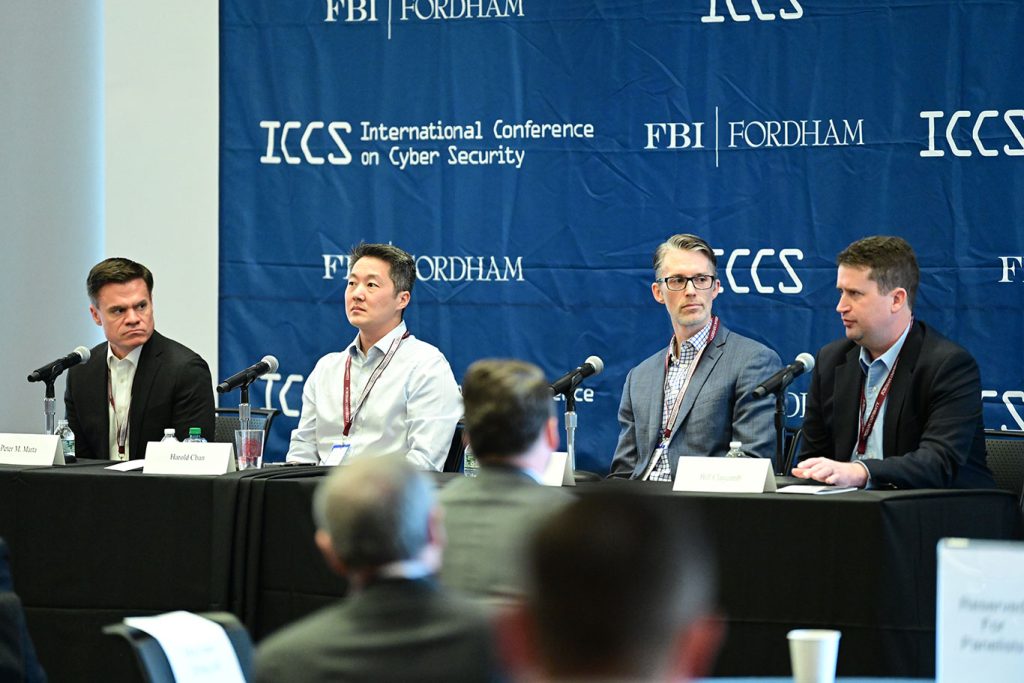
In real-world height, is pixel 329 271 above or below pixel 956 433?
above

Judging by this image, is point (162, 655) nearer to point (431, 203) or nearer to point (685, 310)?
point (685, 310)

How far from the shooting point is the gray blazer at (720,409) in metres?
3.92

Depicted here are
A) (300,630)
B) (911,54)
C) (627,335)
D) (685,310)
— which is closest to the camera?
(300,630)

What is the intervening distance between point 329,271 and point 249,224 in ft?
1.29

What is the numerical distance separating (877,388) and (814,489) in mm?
651

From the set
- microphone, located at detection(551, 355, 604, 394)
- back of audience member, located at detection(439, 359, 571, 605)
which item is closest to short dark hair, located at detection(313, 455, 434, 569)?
back of audience member, located at detection(439, 359, 571, 605)

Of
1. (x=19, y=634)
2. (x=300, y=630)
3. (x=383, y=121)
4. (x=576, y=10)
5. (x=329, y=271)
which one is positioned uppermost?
(x=576, y=10)

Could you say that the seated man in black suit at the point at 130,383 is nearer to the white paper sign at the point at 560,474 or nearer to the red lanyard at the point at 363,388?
the red lanyard at the point at 363,388

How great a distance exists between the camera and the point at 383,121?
532 cm

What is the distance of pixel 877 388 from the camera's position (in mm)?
3748

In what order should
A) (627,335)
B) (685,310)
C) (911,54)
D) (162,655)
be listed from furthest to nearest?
(627,335)
(911,54)
(685,310)
(162,655)

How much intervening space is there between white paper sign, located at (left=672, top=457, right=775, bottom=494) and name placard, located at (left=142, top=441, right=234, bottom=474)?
1216mm

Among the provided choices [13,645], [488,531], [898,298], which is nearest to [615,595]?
[488,531]

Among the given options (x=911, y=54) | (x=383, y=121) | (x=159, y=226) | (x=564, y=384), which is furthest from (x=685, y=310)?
(x=159, y=226)
